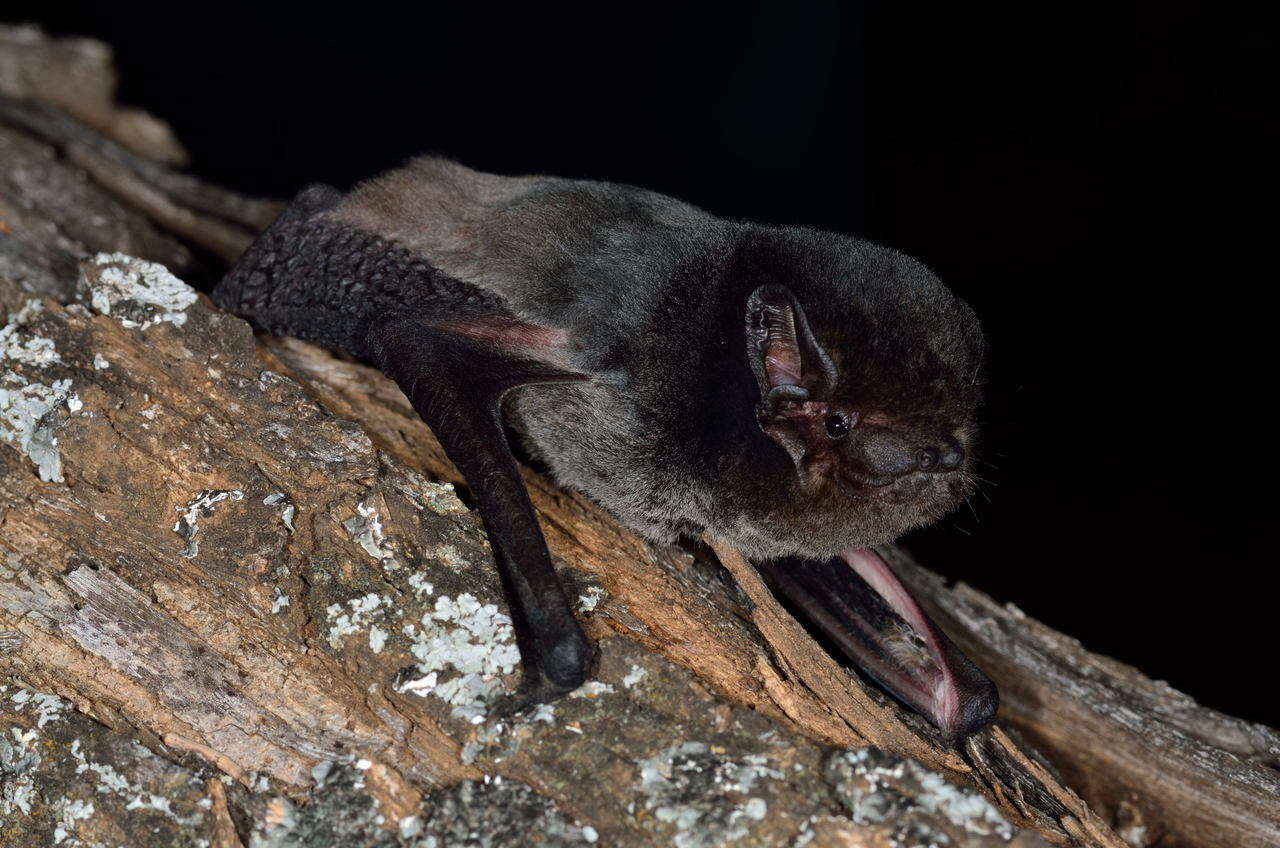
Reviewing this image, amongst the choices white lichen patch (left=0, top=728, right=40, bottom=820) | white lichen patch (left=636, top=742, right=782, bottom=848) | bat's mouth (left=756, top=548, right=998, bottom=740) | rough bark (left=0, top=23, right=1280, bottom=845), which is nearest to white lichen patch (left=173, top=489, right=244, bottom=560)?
rough bark (left=0, top=23, right=1280, bottom=845)

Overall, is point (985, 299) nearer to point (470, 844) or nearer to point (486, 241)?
point (486, 241)

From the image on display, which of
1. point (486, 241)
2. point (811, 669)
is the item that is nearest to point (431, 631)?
point (811, 669)

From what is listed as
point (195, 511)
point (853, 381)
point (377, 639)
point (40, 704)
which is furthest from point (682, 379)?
point (40, 704)

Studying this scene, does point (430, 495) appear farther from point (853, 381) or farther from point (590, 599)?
point (853, 381)

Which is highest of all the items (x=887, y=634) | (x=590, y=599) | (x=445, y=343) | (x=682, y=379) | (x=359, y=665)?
(x=682, y=379)

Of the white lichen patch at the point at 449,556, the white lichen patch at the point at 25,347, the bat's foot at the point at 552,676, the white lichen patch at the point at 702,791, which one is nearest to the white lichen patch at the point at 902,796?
the white lichen patch at the point at 702,791

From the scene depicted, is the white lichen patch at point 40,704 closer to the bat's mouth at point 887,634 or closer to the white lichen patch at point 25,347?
the white lichen patch at point 25,347

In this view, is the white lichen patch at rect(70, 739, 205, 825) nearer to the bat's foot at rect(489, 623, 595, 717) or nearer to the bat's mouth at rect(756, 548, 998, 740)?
the bat's foot at rect(489, 623, 595, 717)
